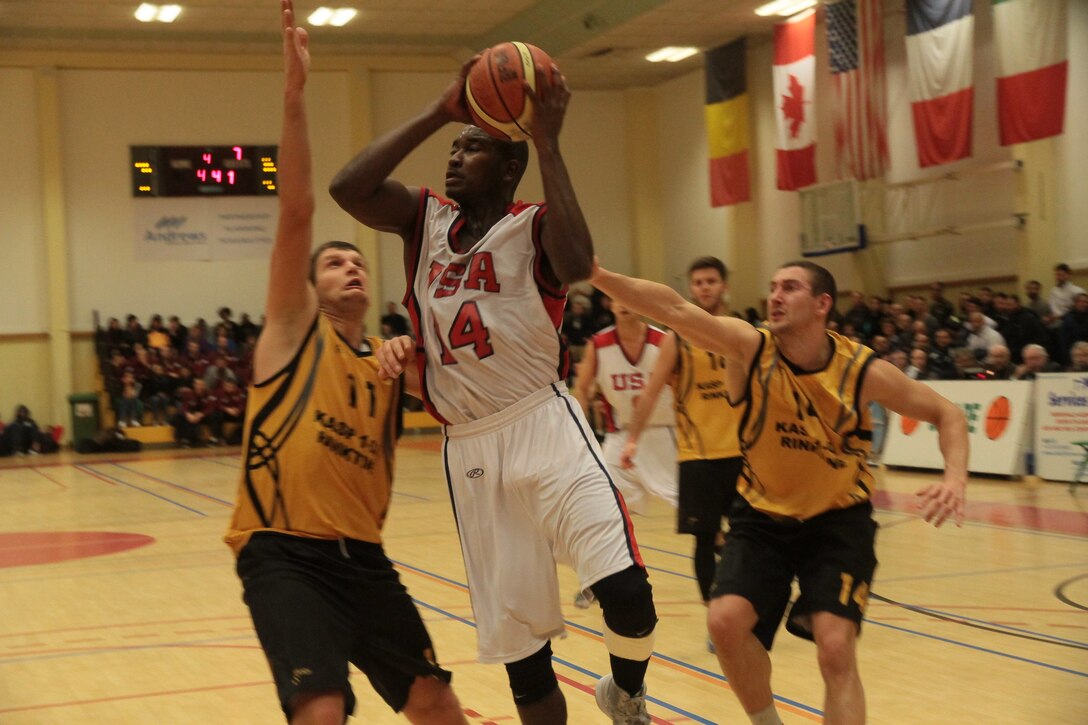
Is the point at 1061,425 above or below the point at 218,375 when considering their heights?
below

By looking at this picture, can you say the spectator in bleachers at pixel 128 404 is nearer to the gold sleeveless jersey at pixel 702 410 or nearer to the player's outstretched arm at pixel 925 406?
the gold sleeveless jersey at pixel 702 410

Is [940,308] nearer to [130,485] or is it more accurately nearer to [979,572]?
[979,572]

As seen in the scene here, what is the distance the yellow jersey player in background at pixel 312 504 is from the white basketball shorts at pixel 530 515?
260 mm

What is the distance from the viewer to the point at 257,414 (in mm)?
3553

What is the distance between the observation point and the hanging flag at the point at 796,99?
21.8 metres

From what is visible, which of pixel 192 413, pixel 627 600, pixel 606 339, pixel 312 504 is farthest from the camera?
pixel 192 413

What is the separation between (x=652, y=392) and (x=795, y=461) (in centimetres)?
262

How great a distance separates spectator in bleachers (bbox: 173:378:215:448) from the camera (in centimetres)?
2372

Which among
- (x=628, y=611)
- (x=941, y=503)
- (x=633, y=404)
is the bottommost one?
(x=628, y=611)

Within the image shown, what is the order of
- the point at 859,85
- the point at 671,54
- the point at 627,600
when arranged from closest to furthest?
the point at 627,600
the point at 859,85
the point at 671,54

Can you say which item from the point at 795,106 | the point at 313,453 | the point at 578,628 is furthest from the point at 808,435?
the point at 795,106

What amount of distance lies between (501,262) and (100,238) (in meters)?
23.9

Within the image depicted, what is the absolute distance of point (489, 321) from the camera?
377 centimetres

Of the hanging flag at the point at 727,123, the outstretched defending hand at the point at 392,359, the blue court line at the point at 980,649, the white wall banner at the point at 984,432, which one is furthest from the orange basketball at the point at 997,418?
the outstretched defending hand at the point at 392,359
